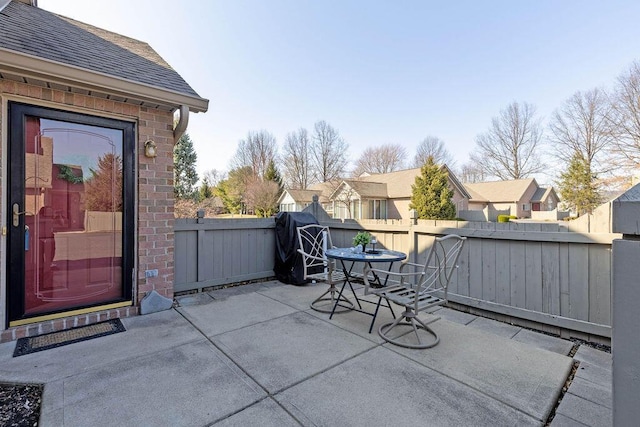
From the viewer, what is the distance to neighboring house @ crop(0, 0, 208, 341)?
2736mm

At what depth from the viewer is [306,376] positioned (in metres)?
2.19

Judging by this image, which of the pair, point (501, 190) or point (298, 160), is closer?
point (501, 190)

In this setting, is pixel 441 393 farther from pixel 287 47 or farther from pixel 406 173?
pixel 406 173

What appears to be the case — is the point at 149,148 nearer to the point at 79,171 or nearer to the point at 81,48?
the point at 79,171

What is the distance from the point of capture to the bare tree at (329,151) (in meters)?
27.2

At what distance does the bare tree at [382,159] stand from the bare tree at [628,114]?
16969 mm

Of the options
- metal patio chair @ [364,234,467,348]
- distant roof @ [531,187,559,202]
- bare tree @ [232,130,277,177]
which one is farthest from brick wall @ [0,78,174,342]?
distant roof @ [531,187,559,202]

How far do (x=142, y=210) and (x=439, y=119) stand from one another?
23709mm

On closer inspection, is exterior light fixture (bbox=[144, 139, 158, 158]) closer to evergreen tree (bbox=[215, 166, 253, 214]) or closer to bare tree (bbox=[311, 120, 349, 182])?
evergreen tree (bbox=[215, 166, 253, 214])

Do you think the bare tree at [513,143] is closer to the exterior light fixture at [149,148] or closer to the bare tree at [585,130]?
the bare tree at [585,130]

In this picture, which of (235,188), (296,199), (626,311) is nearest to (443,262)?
(626,311)

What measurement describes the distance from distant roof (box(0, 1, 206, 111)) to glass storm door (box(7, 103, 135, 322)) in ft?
1.68

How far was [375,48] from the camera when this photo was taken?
37.0 feet

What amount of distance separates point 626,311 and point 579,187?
2394cm
